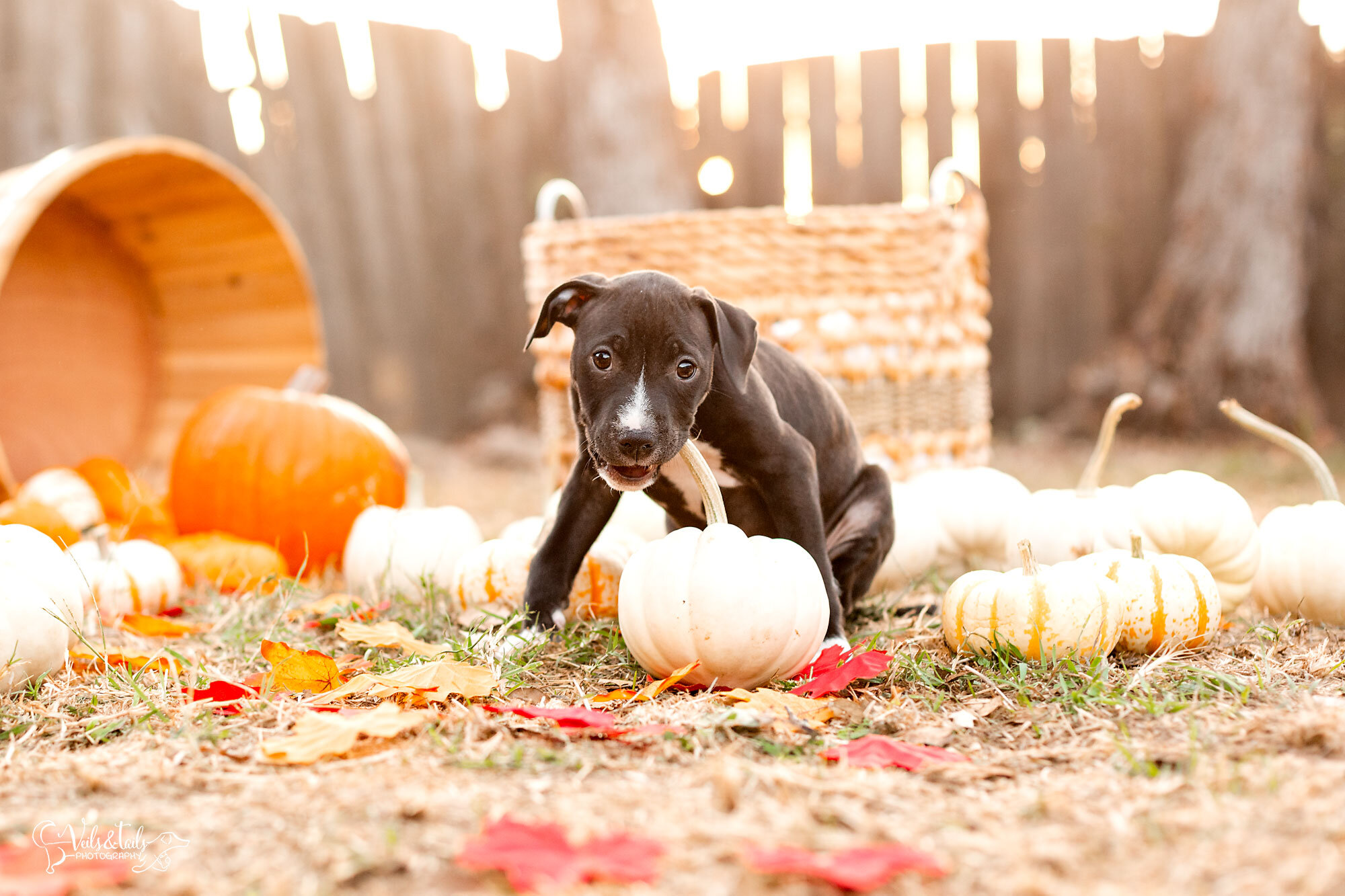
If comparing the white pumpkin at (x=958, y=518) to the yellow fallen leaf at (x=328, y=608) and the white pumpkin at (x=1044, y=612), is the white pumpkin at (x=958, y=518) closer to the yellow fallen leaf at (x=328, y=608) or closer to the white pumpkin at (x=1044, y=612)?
the white pumpkin at (x=1044, y=612)

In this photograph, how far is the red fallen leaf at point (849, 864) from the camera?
1286mm

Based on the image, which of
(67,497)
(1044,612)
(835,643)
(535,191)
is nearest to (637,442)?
(835,643)

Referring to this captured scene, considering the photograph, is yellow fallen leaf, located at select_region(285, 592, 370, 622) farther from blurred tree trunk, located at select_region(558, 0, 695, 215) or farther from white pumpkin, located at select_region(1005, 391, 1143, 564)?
blurred tree trunk, located at select_region(558, 0, 695, 215)

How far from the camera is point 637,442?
220cm

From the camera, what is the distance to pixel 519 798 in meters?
1.60

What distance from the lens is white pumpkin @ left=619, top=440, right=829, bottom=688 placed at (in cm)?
218

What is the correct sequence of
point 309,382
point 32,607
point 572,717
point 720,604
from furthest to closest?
1. point 309,382
2. point 32,607
3. point 720,604
4. point 572,717

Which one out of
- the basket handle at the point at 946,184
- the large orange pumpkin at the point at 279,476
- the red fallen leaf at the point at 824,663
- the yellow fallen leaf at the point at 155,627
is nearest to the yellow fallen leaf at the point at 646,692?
the red fallen leaf at the point at 824,663

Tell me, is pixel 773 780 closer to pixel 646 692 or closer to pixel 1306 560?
pixel 646 692

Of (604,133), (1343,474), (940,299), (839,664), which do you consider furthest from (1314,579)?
(604,133)

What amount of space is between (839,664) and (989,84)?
6.68 metres

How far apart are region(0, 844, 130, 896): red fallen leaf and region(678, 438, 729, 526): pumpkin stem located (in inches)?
49.9

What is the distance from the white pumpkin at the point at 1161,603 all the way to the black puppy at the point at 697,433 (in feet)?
2.10

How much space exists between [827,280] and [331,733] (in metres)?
3.12
